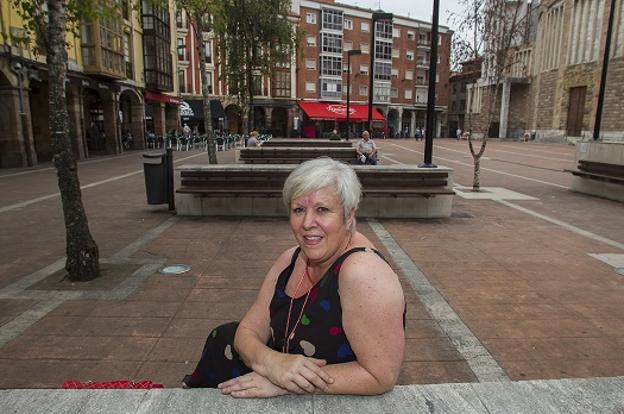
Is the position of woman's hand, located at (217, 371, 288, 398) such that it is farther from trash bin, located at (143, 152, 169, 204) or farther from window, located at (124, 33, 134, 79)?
window, located at (124, 33, 134, 79)

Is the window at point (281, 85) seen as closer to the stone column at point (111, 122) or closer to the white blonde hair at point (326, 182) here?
the stone column at point (111, 122)

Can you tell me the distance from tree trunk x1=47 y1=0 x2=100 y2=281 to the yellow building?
1732 millimetres

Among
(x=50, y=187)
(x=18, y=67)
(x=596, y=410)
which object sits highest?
(x=18, y=67)

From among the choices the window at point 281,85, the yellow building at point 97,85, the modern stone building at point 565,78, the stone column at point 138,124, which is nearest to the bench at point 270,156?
the yellow building at point 97,85

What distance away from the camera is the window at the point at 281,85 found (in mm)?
47750

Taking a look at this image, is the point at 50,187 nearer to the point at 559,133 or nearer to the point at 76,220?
the point at 76,220

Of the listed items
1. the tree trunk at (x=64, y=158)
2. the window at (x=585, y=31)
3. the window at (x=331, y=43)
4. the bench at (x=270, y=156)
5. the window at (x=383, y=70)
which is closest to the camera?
the tree trunk at (x=64, y=158)

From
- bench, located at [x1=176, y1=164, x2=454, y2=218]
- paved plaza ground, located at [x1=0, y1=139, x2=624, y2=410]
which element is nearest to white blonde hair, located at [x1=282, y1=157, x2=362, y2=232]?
paved plaza ground, located at [x1=0, y1=139, x2=624, y2=410]

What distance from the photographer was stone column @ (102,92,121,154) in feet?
76.6

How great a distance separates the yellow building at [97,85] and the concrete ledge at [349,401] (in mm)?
5717

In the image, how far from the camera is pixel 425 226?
24.2ft

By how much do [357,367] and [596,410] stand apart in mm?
820

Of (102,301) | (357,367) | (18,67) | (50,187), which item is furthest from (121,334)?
(18,67)

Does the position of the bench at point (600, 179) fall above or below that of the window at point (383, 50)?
below
